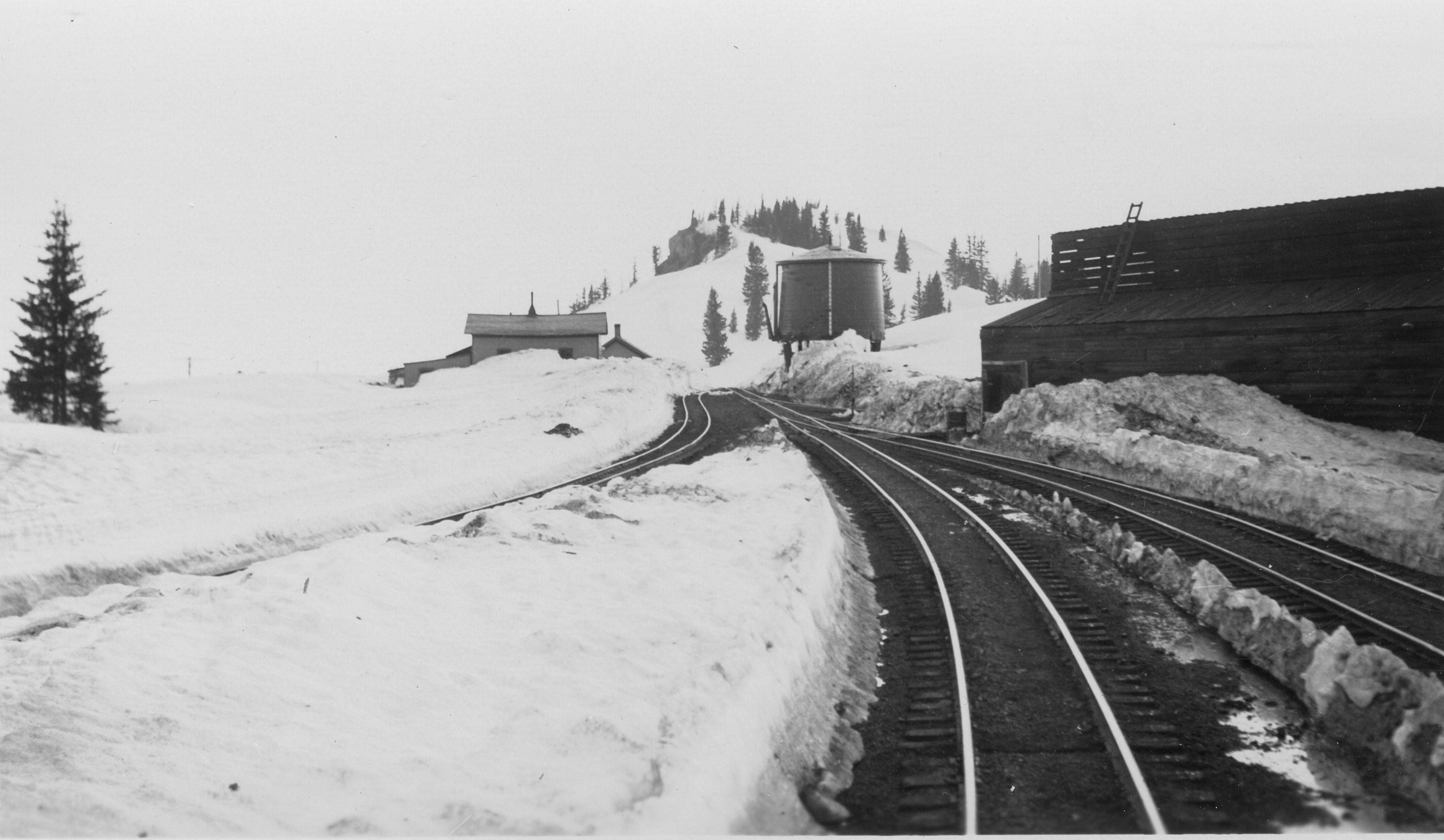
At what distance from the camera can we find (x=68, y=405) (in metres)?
33.8

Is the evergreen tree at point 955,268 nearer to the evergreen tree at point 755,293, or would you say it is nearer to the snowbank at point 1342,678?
the evergreen tree at point 755,293

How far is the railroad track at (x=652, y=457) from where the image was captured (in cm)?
1909

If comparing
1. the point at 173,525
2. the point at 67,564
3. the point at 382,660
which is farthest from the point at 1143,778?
the point at 173,525

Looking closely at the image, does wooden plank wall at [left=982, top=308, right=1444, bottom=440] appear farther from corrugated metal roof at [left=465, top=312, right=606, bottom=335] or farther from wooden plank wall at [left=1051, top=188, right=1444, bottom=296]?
corrugated metal roof at [left=465, top=312, right=606, bottom=335]

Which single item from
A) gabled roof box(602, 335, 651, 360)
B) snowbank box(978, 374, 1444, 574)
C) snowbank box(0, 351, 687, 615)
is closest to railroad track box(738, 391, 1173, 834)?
snowbank box(978, 374, 1444, 574)

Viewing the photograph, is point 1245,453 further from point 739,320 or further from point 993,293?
point 739,320

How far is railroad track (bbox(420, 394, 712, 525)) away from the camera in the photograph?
62.6 ft

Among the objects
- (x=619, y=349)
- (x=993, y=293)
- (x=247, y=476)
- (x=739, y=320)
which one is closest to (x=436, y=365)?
(x=619, y=349)

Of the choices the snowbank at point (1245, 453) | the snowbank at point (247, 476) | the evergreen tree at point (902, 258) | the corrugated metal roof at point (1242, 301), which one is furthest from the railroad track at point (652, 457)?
the evergreen tree at point (902, 258)

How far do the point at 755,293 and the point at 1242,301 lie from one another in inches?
4475

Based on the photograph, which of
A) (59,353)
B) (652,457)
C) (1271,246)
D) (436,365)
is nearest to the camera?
(652,457)

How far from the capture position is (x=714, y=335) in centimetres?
12425

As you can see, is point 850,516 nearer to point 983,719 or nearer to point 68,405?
point 983,719

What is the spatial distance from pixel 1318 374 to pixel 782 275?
157 ft
